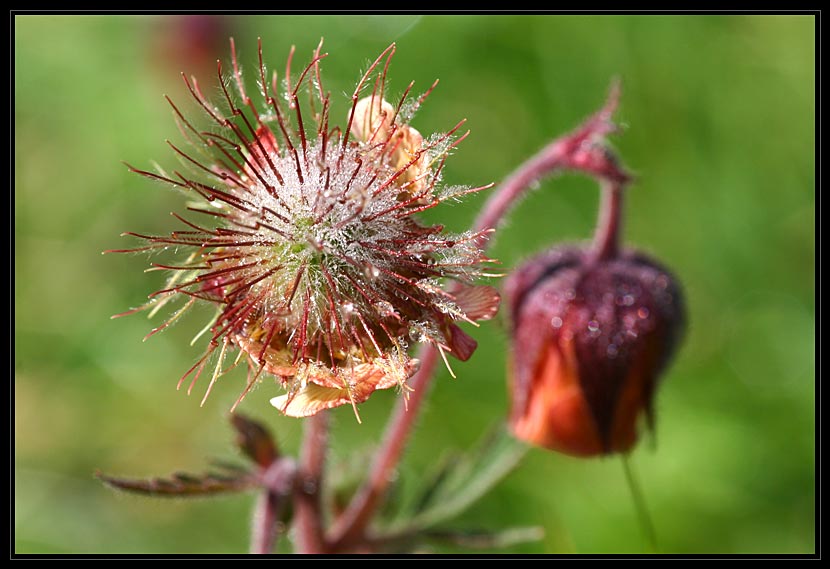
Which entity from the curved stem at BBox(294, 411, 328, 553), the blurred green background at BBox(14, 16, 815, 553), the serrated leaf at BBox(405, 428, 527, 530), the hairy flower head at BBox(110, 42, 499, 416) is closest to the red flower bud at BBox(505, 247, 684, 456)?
the serrated leaf at BBox(405, 428, 527, 530)

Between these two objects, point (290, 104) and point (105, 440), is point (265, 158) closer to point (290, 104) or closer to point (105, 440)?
point (290, 104)

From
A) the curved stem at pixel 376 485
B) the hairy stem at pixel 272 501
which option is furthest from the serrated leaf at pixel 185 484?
the curved stem at pixel 376 485

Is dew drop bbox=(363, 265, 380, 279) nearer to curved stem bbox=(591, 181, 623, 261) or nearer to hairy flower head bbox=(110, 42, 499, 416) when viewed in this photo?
hairy flower head bbox=(110, 42, 499, 416)

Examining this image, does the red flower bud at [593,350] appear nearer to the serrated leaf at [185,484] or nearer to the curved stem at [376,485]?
the curved stem at [376,485]

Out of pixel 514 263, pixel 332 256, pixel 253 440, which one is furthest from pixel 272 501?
pixel 514 263

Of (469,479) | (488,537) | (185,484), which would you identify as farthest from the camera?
(469,479)

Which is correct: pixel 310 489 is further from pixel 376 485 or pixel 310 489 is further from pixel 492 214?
pixel 492 214
